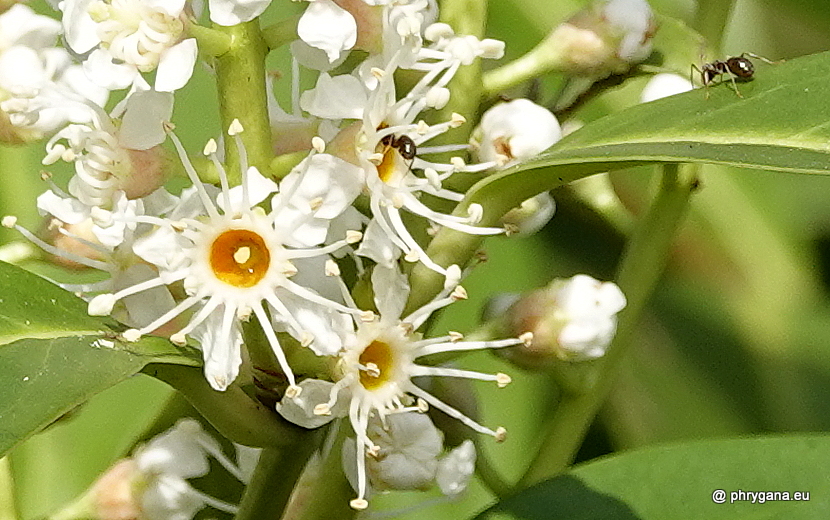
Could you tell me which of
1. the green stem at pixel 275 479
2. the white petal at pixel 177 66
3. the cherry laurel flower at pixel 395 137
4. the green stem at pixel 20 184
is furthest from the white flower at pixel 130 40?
the green stem at pixel 20 184

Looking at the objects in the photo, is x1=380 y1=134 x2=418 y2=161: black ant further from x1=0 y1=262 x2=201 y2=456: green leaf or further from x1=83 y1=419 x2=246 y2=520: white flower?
x1=83 y1=419 x2=246 y2=520: white flower

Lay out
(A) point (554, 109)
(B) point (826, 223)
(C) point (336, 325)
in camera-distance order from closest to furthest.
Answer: (C) point (336, 325) < (A) point (554, 109) < (B) point (826, 223)

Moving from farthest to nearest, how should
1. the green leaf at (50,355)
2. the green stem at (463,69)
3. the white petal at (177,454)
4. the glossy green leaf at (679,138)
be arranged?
1. the white petal at (177,454)
2. the green stem at (463,69)
3. the glossy green leaf at (679,138)
4. the green leaf at (50,355)

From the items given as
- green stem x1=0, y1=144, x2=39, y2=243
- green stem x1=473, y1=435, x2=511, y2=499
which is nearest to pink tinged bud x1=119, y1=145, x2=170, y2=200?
green stem x1=473, y1=435, x2=511, y2=499

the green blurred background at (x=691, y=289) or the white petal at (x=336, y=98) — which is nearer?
the white petal at (x=336, y=98)

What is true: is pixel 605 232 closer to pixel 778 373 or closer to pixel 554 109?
pixel 778 373

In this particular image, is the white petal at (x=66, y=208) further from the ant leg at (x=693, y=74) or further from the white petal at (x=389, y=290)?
the ant leg at (x=693, y=74)

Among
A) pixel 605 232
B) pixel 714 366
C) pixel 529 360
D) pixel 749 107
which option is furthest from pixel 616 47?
pixel 714 366
